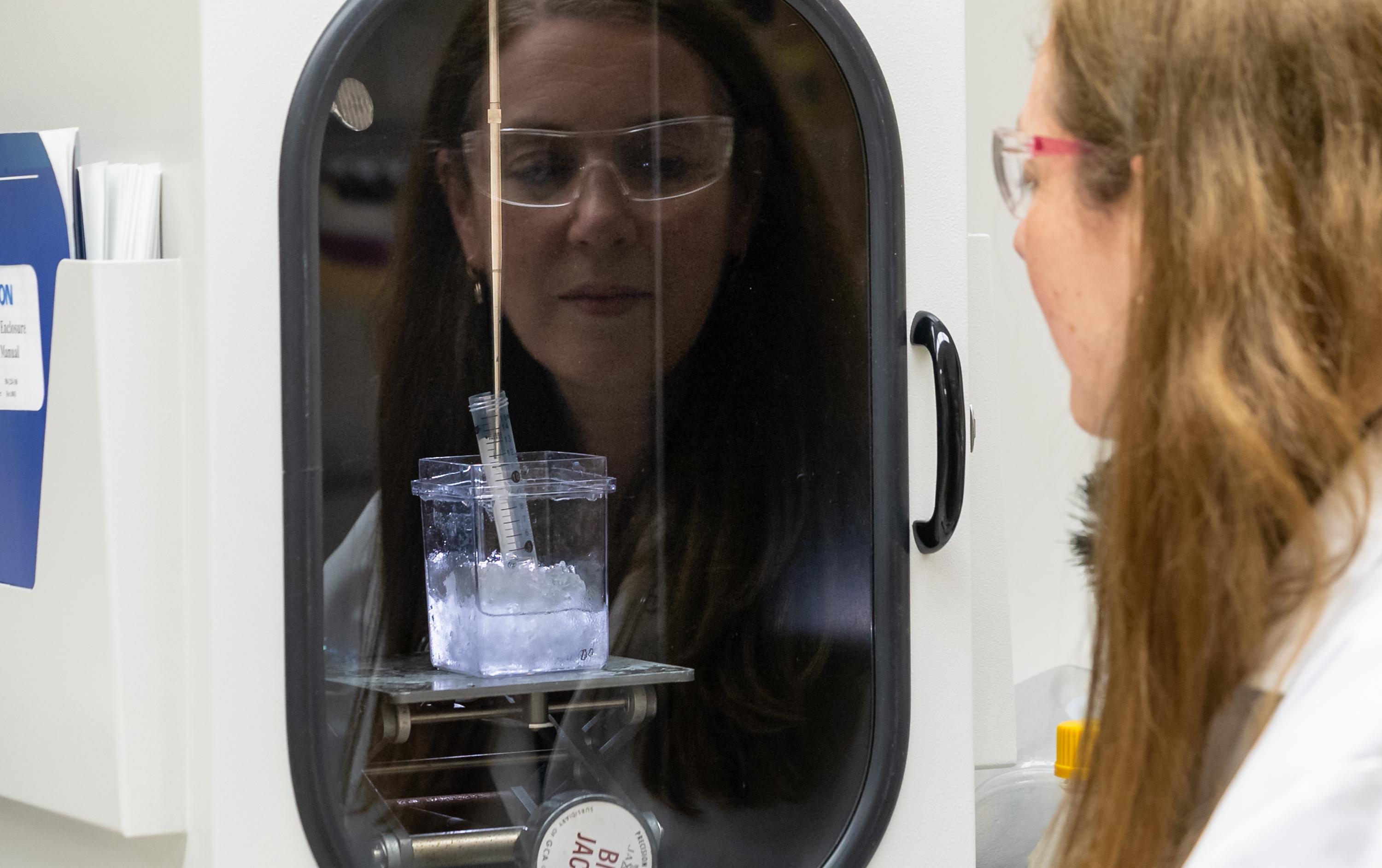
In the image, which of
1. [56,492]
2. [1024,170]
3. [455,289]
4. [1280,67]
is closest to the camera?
[1280,67]

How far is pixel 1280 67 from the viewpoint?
2.11 ft

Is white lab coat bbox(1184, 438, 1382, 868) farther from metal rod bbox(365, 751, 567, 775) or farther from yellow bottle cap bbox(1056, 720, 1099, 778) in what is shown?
yellow bottle cap bbox(1056, 720, 1099, 778)

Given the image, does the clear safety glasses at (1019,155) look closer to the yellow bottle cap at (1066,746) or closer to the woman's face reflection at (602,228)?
the woman's face reflection at (602,228)

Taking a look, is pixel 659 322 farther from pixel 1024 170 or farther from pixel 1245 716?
pixel 1245 716

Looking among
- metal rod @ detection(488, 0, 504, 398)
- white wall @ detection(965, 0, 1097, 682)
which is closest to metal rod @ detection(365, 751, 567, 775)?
metal rod @ detection(488, 0, 504, 398)

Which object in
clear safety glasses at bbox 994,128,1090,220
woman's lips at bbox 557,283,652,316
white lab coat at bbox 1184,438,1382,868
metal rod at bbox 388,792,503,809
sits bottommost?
metal rod at bbox 388,792,503,809

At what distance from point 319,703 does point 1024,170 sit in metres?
0.59

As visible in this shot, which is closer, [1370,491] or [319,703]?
[1370,491]

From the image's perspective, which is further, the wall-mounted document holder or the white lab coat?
the wall-mounted document holder

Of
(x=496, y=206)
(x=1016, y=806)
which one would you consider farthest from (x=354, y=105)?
(x=1016, y=806)

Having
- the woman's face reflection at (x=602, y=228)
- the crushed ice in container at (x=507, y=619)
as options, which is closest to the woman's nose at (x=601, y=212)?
the woman's face reflection at (x=602, y=228)

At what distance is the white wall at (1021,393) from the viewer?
189 centimetres

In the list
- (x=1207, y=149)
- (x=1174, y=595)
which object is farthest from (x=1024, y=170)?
(x=1174, y=595)

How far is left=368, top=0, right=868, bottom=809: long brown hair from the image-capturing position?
3.63 feet
